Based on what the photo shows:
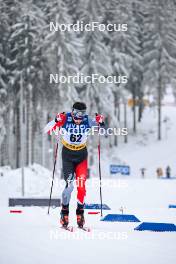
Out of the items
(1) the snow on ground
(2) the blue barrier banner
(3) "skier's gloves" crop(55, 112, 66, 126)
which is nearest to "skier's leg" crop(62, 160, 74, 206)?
(1) the snow on ground

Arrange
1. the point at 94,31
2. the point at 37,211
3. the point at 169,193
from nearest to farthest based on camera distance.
Result: the point at 37,211, the point at 169,193, the point at 94,31

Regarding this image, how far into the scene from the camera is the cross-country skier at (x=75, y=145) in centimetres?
859

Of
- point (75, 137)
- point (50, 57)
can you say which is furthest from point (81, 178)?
point (50, 57)

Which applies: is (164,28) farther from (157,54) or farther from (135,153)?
(135,153)

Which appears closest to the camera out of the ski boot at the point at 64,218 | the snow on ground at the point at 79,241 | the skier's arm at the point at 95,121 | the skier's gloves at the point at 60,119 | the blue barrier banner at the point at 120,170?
the snow on ground at the point at 79,241

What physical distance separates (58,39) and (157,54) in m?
15.9

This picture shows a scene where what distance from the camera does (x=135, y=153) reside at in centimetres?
4903

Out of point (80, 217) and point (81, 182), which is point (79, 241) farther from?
point (81, 182)

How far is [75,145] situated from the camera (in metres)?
8.67

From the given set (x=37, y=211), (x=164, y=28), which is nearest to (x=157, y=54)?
(x=164, y=28)

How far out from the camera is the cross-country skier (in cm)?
859

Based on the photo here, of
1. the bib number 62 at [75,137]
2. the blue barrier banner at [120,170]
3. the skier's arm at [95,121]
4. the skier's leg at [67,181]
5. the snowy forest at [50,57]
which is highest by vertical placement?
the snowy forest at [50,57]

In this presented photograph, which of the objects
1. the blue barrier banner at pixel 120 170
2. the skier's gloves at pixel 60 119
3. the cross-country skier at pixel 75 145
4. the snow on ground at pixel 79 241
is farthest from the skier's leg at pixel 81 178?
the blue barrier banner at pixel 120 170

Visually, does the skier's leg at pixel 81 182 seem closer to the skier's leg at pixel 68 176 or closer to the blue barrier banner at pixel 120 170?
the skier's leg at pixel 68 176
